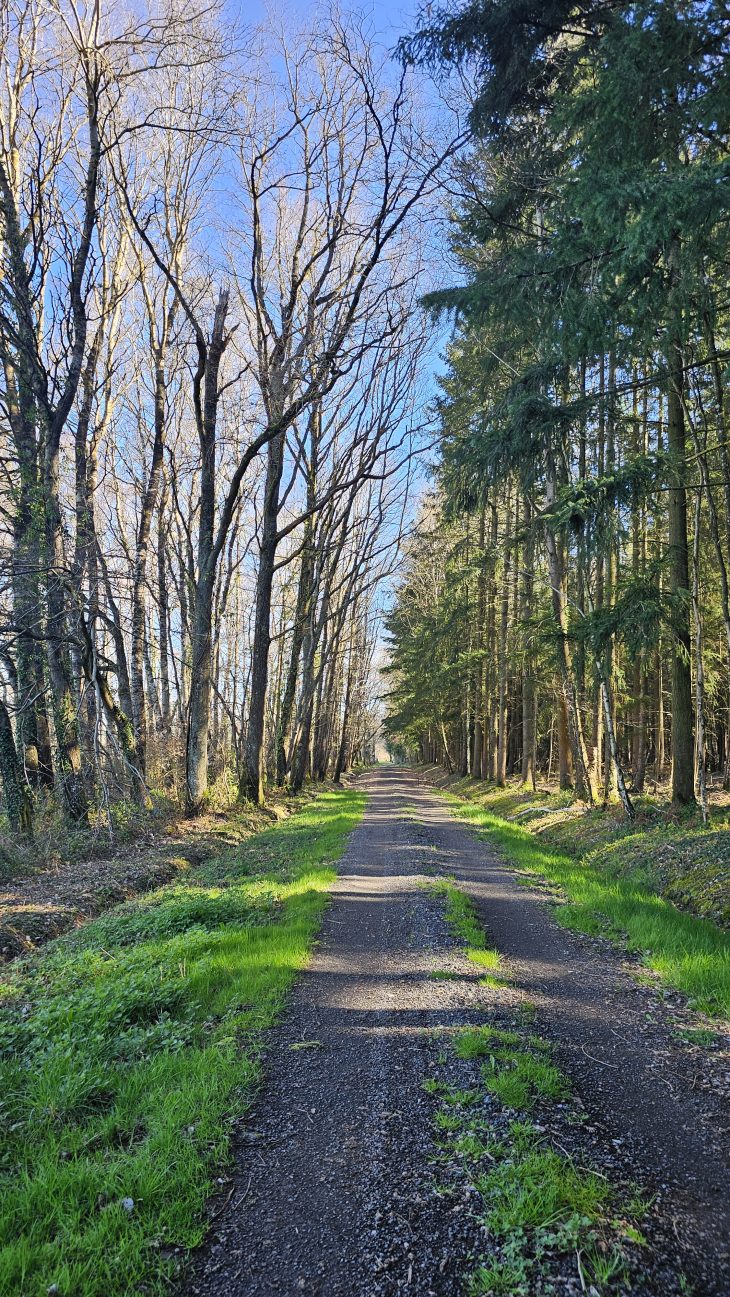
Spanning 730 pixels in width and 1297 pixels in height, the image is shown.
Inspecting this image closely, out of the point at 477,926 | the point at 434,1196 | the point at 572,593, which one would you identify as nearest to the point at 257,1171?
the point at 434,1196

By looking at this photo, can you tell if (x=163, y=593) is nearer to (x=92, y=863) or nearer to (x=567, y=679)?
(x=92, y=863)

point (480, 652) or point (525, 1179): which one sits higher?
point (480, 652)

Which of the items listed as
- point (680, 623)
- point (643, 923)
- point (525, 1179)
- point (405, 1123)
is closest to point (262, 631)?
point (680, 623)

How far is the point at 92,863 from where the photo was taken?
9.75m

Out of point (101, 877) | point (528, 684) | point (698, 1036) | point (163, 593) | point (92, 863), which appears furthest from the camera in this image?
point (528, 684)

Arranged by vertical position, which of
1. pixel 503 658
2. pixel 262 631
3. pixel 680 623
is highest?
pixel 262 631

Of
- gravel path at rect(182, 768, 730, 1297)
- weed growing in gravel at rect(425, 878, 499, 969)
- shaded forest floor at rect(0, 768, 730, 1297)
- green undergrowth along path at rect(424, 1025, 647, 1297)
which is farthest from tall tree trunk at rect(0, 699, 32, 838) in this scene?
green undergrowth along path at rect(424, 1025, 647, 1297)

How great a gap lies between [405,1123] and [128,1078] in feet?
5.50

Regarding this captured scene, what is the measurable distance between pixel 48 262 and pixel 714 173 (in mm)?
11378

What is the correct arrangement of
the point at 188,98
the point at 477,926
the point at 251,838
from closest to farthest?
the point at 477,926
the point at 188,98
the point at 251,838

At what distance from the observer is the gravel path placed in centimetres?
245

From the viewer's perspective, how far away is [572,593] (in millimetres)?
17078

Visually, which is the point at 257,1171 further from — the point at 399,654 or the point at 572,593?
the point at 399,654

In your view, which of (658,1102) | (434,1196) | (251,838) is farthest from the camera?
(251,838)
